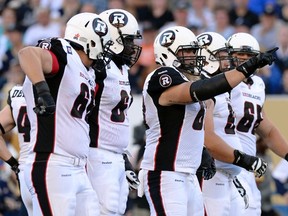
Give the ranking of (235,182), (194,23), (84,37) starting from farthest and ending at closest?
1. (194,23)
2. (235,182)
3. (84,37)

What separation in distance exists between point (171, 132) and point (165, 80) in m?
0.47

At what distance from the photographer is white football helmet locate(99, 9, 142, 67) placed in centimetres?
923

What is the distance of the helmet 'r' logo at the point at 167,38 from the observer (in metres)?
8.48

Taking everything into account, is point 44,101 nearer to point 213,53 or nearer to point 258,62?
point 258,62

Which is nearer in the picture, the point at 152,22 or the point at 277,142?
the point at 277,142

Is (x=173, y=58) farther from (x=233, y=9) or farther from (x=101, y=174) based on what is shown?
(x=233, y=9)

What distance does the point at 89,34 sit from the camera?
8.11 meters

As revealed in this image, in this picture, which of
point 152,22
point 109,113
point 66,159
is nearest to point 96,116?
point 109,113

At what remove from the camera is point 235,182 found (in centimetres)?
954

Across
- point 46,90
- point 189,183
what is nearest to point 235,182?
point 189,183

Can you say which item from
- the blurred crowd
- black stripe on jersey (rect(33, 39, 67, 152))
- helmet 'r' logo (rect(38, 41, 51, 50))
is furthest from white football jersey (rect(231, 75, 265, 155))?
the blurred crowd

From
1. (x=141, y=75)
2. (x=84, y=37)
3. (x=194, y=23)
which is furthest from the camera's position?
(x=194, y=23)

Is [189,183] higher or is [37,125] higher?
[37,125]

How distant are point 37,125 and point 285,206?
19.5 feet
